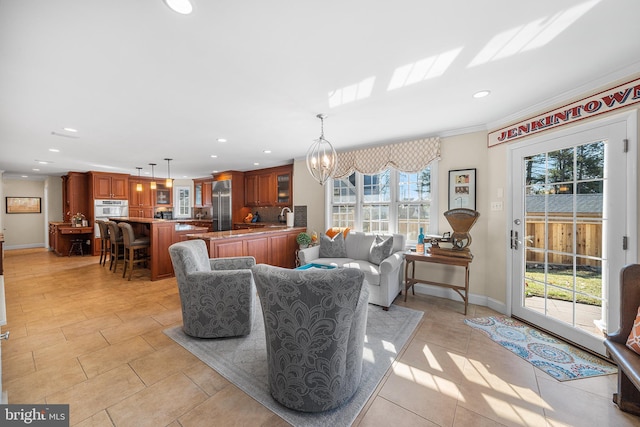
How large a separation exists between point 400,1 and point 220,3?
95 cm

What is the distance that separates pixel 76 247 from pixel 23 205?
9.23 ft

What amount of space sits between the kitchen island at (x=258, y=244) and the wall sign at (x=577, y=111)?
3707 mm

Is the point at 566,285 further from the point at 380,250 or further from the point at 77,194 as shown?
the point at 77,194

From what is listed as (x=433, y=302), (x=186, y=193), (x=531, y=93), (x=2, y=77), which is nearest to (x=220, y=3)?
(x=2, y=77)

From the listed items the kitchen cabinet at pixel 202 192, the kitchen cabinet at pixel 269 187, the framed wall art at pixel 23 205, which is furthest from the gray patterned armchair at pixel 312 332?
the framed wall art at pixel 23 205

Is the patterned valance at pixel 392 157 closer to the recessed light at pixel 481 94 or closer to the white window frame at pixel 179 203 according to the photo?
the recessed light at pixel 481 94

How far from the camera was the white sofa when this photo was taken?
3.09 m

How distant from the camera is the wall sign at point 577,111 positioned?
1.96 metres

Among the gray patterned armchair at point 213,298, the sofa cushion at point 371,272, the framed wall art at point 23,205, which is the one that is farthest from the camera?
the framed wall art at point 23,205

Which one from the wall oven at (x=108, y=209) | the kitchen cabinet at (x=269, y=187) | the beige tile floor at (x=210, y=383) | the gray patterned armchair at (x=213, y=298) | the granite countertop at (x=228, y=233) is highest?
the kitchen cabinet at (x=269, y=187)

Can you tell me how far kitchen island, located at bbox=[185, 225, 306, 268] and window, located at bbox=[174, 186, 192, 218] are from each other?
5274 millimetres

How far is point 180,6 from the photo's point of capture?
4.25ft

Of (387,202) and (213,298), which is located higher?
(387,202)

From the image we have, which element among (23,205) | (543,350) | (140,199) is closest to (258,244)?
(543,350)
